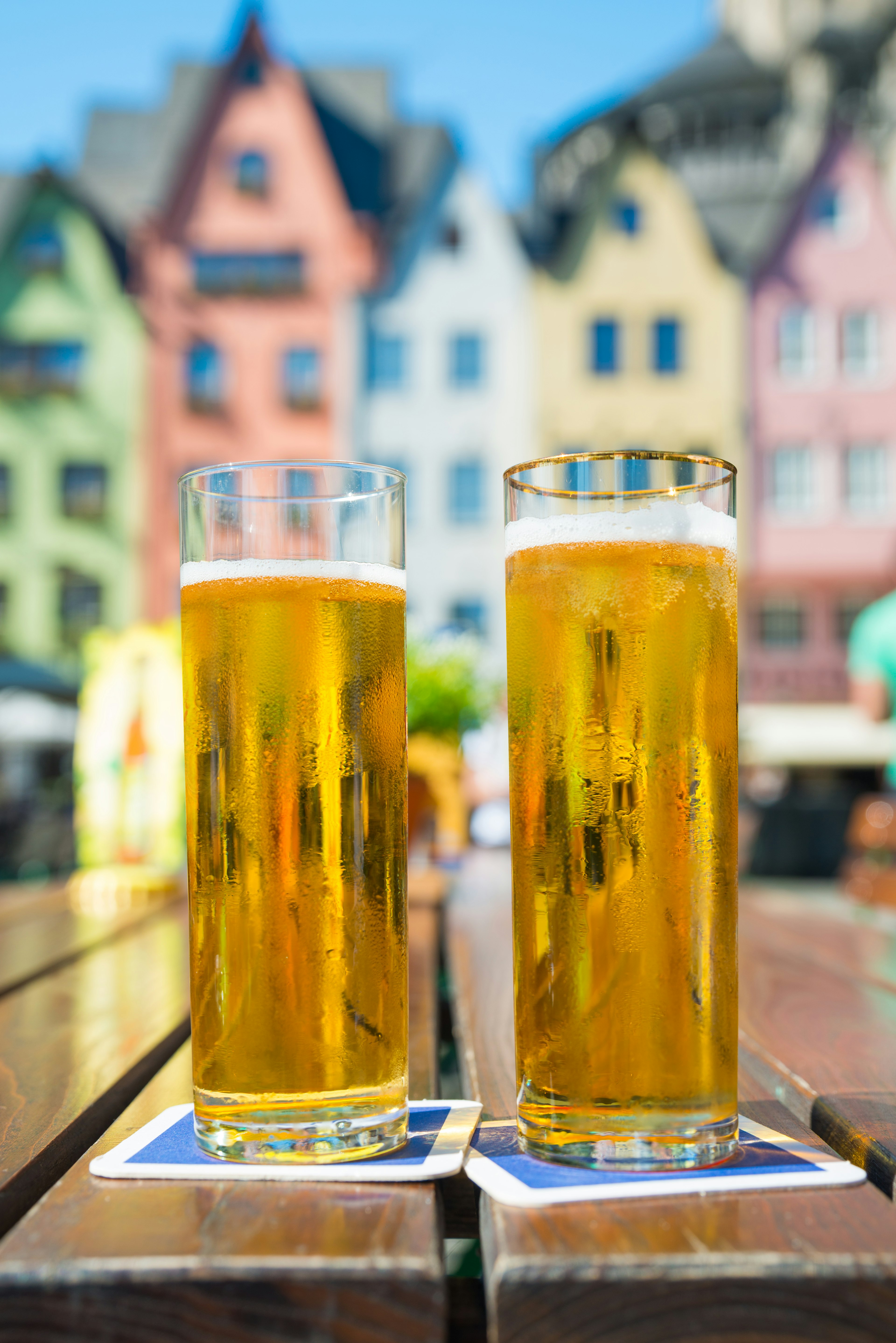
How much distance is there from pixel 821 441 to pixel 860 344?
1877 mm

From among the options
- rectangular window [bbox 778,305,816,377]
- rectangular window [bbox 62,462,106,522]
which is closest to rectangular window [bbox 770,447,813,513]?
rectangular window [bbox 778,305,816,377]

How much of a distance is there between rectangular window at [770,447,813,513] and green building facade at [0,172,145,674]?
1043 centimetres

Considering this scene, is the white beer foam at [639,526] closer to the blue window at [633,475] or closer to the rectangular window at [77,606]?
the blue window at [633,475]

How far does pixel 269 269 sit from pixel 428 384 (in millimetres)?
3391

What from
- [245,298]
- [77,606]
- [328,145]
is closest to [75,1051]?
[77,606]

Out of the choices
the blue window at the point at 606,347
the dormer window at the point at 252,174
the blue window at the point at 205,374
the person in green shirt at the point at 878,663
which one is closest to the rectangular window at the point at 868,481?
the blue window at the point at 606,347

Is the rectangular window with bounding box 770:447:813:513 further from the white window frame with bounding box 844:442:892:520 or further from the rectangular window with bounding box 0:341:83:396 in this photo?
the rectangular window with bounding box 0:341:83:396

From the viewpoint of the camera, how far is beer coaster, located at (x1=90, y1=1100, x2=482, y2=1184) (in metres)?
0.75

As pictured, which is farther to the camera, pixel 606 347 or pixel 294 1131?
pixel 606 347

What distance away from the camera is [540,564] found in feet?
2.79

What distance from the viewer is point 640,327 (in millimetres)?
20844

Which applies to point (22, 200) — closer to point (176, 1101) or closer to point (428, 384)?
point (428, 384)

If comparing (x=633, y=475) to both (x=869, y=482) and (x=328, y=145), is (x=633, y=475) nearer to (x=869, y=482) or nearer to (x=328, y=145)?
(x=869, y=482)

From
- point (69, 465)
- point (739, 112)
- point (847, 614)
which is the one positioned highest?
point (739, 112)
